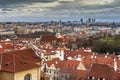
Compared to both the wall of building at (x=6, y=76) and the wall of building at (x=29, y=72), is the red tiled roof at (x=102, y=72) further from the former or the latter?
the wall of building at (x=6, y=76)

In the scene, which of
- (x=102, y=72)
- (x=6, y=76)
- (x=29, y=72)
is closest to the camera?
(x=6, y=76)

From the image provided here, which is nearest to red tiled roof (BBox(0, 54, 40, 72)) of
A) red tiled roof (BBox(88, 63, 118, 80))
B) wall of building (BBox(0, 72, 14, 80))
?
wall of building (BBox(0, 72, 14, 80))

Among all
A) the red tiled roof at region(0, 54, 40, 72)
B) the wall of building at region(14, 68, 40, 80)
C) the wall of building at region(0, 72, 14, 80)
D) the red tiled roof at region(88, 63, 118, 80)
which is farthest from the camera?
the red tiled roof at region(88, 63, 118, 80)

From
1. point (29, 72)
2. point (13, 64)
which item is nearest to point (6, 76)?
point (13, 64)

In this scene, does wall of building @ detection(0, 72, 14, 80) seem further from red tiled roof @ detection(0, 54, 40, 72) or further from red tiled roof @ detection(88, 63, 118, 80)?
red tiled roof @ detection(88, 63, 118, 80)

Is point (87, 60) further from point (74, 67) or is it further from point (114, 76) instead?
point (114, 76)

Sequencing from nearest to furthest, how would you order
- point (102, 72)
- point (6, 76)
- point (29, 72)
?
1. point (6, 76)
2. point (29, 72)
3. point (102, 72)

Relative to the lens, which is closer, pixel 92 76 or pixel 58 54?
pixel 92 76

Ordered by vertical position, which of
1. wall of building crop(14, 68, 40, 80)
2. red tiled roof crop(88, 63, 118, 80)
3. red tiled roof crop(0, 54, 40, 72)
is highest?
red tiled roof crop(0, 54, 40, 72)

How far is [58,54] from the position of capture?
79125 millimetres

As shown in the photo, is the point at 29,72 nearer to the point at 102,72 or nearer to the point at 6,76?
the point at 6,76

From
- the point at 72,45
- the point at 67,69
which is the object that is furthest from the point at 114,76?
the point at 72,45

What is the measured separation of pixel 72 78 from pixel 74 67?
669cm

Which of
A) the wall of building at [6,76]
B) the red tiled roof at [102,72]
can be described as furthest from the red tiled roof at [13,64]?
the red tiled roof at [102,72]
